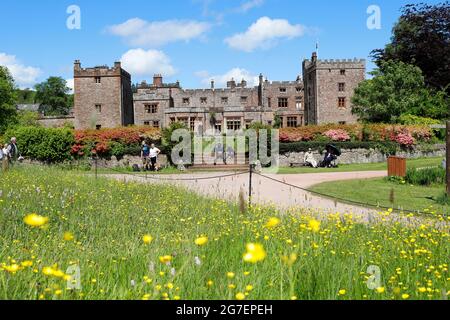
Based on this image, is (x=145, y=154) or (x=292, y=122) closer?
(x=145, y=154)

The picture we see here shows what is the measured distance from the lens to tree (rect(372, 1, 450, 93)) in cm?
3925

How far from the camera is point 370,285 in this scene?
3389 mm

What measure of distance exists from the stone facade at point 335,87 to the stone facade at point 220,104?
563cm

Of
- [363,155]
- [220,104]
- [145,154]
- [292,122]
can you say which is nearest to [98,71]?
[220,104]

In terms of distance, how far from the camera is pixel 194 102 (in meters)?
54.9

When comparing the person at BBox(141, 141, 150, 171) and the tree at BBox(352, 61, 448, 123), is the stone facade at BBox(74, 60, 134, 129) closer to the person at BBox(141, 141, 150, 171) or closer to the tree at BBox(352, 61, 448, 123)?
the person at BBox(141, 141, 150, 171)

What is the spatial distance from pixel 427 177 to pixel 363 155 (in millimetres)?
12617

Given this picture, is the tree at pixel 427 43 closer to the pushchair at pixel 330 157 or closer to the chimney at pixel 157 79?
the pushchair at pixel 330 157

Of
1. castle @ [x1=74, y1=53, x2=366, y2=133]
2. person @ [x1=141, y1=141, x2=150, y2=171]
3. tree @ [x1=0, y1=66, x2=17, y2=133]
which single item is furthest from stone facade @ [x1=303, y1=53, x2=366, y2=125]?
tree @ [x1=0, y1=66, x2=17, y2=133]

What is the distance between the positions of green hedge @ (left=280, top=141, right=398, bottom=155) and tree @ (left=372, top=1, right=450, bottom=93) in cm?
1329

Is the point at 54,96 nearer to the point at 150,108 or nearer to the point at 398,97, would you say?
the point at 150,108

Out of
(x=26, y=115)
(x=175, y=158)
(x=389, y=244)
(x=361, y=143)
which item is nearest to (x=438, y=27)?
(x=361, y=143)

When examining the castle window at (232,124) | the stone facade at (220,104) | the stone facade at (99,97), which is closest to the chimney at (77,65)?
the stone facade at (99,97)
